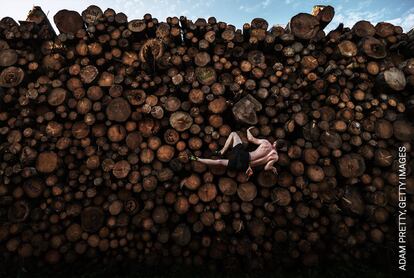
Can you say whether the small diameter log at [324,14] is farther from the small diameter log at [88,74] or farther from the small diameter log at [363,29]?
the small diameter log at [88,74]

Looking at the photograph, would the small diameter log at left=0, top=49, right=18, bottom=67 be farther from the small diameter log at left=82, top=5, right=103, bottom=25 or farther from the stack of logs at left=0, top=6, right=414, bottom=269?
the small diameter log at left=82, top=5, right=103, bottom=25

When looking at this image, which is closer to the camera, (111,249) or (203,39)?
(111,249)

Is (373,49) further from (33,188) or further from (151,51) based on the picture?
(33,188)

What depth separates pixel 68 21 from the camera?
11.8 feet

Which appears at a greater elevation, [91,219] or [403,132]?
[403,132]

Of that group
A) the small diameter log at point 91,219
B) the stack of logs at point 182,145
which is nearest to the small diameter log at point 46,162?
the stack of logs at point 182,145

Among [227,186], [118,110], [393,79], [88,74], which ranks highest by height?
[393,79]

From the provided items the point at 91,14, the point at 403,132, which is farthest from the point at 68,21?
the point at 403,132

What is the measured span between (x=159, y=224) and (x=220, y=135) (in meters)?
1.54

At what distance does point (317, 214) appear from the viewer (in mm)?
3254

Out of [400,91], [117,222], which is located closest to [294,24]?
[400,91]

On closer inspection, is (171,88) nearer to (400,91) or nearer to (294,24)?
(294,24)

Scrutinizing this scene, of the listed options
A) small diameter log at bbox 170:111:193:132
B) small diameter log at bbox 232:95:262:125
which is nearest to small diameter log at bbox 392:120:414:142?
small diameter log at bbox 232:95:262:125

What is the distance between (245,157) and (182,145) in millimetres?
906
